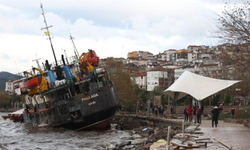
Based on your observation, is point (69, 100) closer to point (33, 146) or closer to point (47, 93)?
point (47, 93)

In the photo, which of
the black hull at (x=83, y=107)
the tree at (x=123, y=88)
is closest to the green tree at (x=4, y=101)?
the tree at (x=123, y=88)

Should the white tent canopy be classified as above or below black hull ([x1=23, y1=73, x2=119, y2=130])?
above

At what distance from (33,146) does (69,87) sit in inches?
423

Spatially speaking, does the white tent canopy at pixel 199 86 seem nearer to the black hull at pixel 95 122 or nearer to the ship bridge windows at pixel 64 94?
the black hull at pixel 95 122

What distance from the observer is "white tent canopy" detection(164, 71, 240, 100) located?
95.4 feet

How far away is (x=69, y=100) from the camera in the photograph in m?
32.3

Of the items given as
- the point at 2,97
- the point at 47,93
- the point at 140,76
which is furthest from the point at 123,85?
the point at 2,97

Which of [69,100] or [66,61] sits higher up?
[66,61]

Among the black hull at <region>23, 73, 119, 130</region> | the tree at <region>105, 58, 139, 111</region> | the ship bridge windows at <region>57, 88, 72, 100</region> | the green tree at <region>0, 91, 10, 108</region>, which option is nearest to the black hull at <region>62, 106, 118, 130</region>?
the black hull at <region>23, 73, 119, 130</region>

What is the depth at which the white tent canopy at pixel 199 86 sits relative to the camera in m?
29.1

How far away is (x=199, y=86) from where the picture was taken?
30.1m

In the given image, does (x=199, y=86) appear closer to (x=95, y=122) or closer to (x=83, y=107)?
(x=95, y=122)

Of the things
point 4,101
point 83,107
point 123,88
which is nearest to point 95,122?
point 83,107

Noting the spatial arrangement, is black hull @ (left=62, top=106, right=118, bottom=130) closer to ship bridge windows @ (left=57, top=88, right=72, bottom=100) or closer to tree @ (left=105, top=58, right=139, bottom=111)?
ship bridge windows @ (left=57, top=88, right=72, bottom=100)
